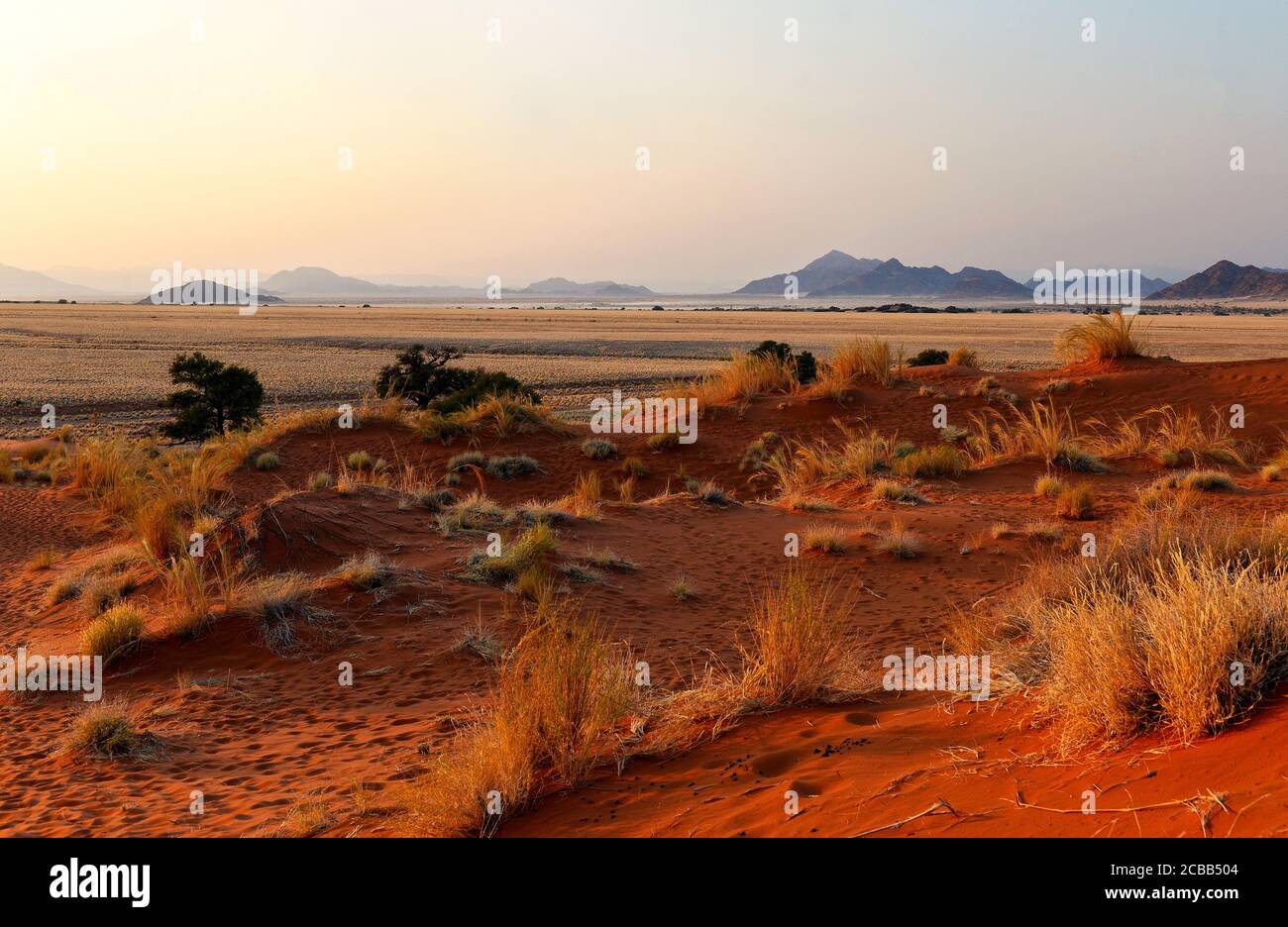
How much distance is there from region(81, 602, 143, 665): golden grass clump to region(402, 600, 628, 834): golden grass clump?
416cm

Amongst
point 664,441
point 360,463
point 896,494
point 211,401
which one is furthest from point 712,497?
point 211,401

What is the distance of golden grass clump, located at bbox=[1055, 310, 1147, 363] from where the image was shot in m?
21.8

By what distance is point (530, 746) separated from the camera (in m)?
4.69

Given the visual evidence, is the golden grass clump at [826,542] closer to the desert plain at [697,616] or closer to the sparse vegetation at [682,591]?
the desert plain at [697,616]

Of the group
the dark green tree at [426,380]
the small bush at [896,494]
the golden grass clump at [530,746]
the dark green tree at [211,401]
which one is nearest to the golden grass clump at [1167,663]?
the golden grass clump at [530,746]

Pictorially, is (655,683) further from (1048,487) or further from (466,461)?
(466,461)

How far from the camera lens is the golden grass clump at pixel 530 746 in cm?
433

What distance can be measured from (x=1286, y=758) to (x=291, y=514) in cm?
974

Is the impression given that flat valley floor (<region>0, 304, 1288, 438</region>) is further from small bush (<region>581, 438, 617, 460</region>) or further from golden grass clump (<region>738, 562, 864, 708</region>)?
golden grass clump (<region>738, 562, 864, 708</region>)

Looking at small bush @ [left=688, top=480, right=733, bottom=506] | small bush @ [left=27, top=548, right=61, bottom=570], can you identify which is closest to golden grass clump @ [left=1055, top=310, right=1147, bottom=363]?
small bush @ [left=688, top=480, right=733, bottom=506]

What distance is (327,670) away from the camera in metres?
7.71

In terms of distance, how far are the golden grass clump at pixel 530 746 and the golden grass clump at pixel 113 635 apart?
4160 mm

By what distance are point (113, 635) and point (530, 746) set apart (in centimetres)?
510

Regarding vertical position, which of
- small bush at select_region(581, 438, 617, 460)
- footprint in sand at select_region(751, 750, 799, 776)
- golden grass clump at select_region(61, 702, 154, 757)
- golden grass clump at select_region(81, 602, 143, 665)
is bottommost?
golden grass clump at select_region(61, 702, 154, 757)
